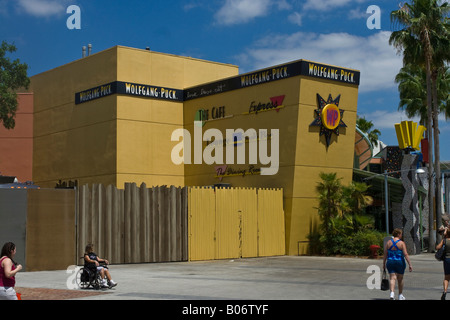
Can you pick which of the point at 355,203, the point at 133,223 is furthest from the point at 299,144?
the point at 133,223

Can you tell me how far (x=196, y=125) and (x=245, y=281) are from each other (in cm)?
1905

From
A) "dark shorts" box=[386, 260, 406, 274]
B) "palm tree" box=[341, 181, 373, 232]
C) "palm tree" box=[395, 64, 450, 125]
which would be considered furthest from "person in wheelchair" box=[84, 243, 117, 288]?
"palm tree" box=[395, 64, 450, 125]

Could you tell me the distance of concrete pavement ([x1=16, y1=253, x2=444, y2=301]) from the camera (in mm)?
14914

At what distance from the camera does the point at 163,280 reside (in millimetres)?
18656

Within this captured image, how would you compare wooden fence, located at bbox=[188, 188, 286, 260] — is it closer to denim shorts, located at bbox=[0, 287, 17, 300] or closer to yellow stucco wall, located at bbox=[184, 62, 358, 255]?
yellow stucco wall, located at bbox=[184, 62, 358, 255]

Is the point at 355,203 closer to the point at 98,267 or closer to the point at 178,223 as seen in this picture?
the point at 178,223

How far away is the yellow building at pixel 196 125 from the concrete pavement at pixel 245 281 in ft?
21.5

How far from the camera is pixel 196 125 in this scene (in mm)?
36406

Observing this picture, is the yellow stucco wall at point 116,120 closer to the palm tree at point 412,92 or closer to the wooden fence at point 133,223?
the wooden fence at point 133,223

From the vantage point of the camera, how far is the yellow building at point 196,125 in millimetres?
31062

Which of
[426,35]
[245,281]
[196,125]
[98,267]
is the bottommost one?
[245,281]

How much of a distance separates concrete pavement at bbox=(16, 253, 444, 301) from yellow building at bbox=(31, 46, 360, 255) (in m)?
6.57

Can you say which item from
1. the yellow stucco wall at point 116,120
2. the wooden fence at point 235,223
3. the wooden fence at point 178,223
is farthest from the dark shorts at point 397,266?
the yellow stucco wall at point 116,120
